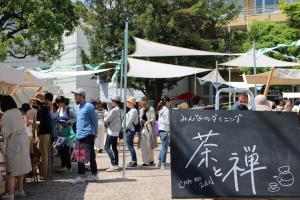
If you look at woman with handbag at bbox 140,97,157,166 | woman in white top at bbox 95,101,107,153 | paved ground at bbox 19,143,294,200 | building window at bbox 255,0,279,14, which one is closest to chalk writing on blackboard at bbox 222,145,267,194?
paved ground at bbox 19,143,294,200

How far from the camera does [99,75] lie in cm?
3472

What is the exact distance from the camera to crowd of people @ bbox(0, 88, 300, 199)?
317 inches

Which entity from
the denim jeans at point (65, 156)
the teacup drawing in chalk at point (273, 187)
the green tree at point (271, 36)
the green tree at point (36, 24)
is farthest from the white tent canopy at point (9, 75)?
the green tree at point (271, 36)

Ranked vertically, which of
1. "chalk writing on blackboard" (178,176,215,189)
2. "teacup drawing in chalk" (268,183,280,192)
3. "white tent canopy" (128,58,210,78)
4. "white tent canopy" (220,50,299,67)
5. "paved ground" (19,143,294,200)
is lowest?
"paved ground" (19,143,294,200)

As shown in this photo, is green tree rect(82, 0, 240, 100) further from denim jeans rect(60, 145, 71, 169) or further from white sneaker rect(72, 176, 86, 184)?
white sneaker rect(72, 176, 86, 184)

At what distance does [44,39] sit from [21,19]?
6.71 ft

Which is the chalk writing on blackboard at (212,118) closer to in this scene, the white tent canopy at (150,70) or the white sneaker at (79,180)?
the white sneaker at (79,180)

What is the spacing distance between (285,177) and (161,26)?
2691cm

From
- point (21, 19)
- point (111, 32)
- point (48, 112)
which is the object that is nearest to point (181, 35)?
point (111, 32)

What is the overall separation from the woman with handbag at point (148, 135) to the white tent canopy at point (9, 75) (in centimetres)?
412

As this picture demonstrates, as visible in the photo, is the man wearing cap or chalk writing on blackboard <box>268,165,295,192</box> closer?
chalk writing on blackboard <box>268,165,295,192</box>

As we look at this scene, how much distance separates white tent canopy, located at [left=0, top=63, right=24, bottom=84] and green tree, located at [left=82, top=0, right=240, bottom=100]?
22.2 metres

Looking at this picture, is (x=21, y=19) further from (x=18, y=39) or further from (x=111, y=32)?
(x=111, y=32)

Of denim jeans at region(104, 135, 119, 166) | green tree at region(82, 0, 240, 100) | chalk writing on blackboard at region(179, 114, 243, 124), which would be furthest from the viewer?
green tree at region(82, 0, 240, 100)
